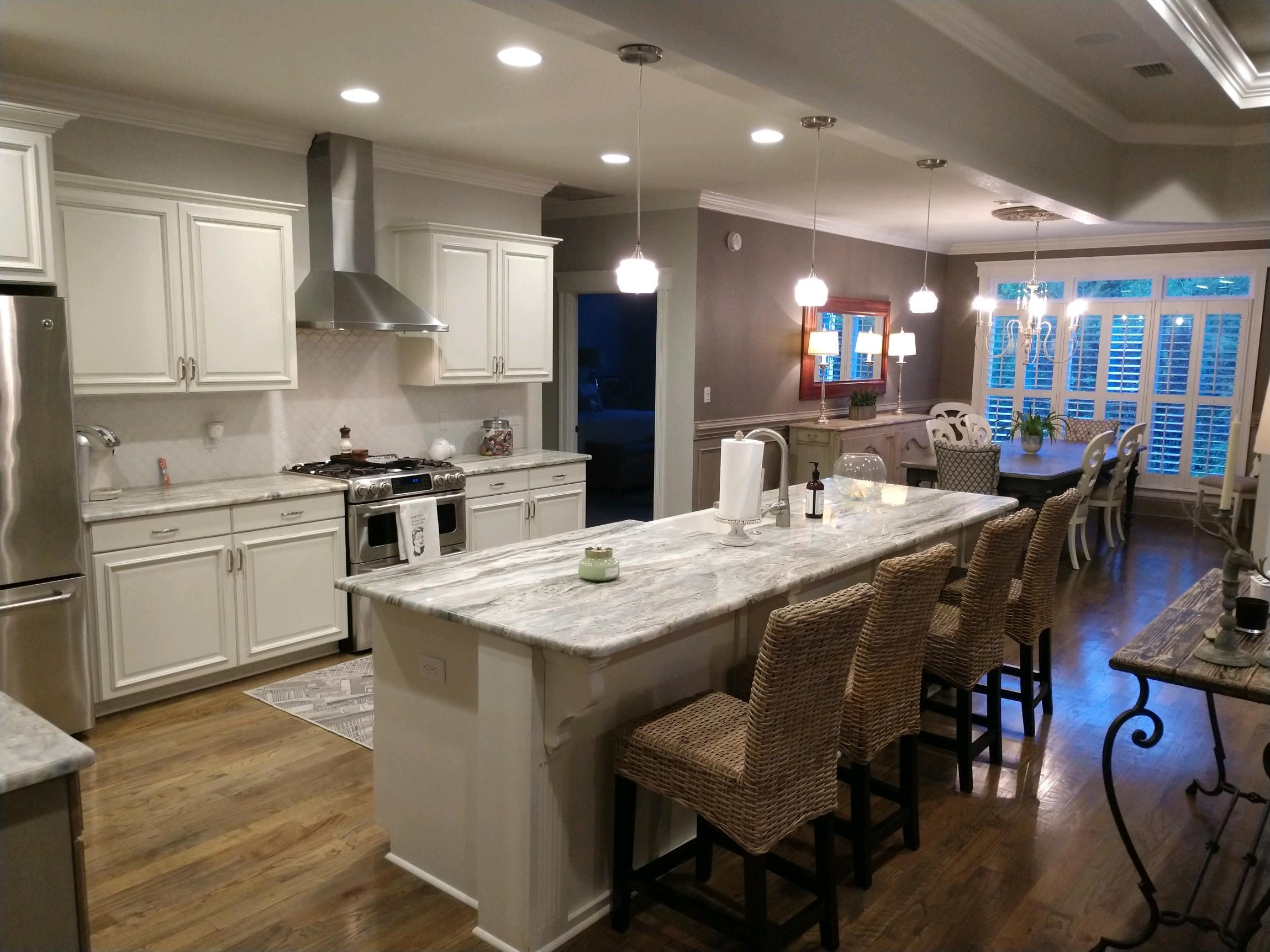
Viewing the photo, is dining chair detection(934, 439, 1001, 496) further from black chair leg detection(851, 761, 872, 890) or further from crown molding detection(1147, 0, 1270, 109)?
black chair leg detection(851, 761, 872, 890)

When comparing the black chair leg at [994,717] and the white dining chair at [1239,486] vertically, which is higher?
the white dining chair at [1239,486]

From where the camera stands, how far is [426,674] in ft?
8.55

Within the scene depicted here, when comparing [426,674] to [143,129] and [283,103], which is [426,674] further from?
[143,129]

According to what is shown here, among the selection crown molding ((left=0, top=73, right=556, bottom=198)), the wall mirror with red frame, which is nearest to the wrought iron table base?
crown molding ((left=0, top=73, right=556, bottom=198))

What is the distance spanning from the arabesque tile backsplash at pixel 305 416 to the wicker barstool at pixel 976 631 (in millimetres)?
3340

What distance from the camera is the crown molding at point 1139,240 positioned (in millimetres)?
8125

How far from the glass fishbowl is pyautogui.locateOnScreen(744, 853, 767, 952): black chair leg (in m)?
2.26

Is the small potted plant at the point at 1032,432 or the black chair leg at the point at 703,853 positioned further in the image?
the small potted plant at the point at 1032,432

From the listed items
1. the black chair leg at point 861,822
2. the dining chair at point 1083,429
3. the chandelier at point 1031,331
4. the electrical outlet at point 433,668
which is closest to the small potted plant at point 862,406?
the chandelier at point 1031,331

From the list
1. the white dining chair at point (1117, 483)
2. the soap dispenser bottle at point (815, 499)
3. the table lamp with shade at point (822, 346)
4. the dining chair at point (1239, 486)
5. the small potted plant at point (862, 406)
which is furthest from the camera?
the small potted plant at point (862, 406)

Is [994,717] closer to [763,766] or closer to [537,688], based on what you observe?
[763,766]

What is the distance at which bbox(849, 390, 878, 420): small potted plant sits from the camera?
8.11m

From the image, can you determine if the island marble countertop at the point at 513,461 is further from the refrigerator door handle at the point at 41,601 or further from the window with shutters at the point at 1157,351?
the window with shutters at the point at 1157,351

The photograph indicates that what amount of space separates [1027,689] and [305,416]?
377cm
